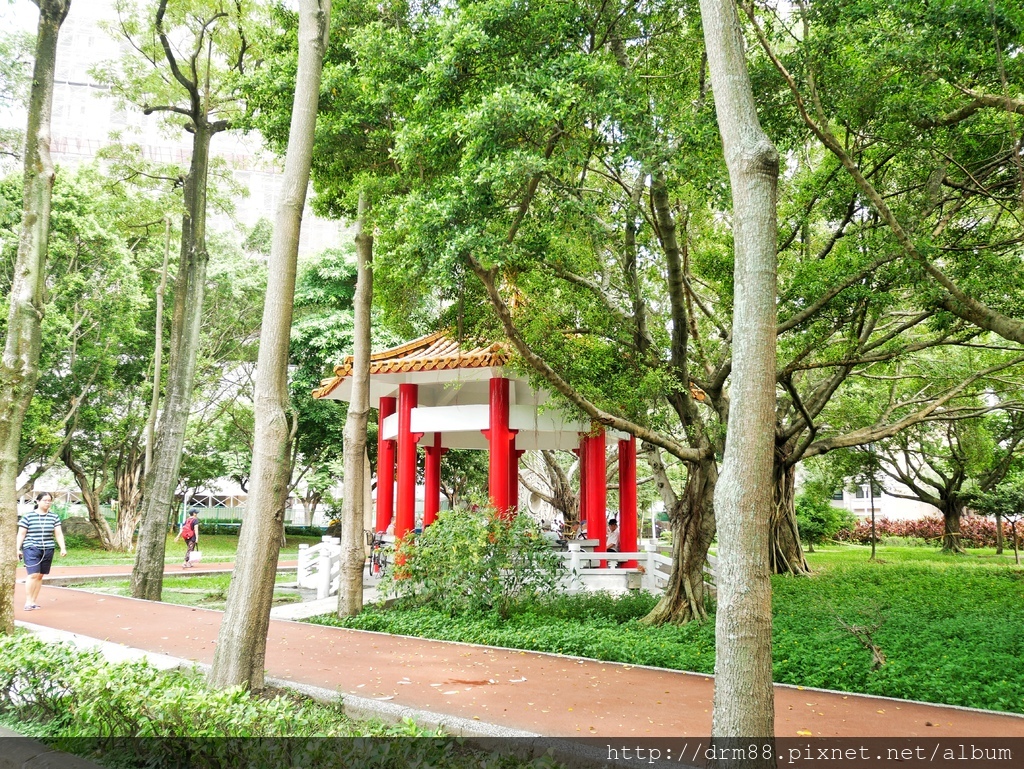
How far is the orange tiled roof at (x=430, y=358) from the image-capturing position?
1151cm

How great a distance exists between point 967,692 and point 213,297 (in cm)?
2508

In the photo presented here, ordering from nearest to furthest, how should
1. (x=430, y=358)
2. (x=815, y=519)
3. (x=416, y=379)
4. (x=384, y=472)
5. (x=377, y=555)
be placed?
(x=430, y=358) → (x=416, y=379) → (x=377, y=555) → (x=384, y=472) → (x=815, y=519)

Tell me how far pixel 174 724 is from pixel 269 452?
2.19 m

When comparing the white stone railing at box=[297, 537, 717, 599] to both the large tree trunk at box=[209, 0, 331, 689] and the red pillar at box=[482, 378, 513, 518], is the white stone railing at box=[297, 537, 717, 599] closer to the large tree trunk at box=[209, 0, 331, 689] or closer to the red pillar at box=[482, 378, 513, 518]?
the red pillar at box=[482, 378, 513, 518]

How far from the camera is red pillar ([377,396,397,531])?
598 inches

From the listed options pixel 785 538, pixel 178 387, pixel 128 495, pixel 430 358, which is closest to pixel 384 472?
pixel 430 358

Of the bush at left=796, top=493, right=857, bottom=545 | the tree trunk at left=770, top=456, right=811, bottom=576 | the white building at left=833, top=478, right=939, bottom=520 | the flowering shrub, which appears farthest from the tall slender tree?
the white building at left=833, top=478, right=939, bottom=520

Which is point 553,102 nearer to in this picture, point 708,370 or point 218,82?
point 708,370

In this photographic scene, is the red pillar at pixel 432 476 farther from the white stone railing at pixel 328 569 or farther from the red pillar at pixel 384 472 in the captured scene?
the white stone railing at pixel 328 569

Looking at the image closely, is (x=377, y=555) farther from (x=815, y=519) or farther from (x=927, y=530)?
(x=927, y=530)

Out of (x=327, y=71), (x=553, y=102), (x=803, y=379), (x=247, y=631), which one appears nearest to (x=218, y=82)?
(x=327, y=71)

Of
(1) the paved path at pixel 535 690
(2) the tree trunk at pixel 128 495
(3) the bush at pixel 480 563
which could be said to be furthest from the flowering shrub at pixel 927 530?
(2) the tree trunk at pixel 128 495

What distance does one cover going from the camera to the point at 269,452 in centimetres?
573

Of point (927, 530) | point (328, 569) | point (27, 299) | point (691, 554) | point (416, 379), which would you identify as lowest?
point (927, 530)
